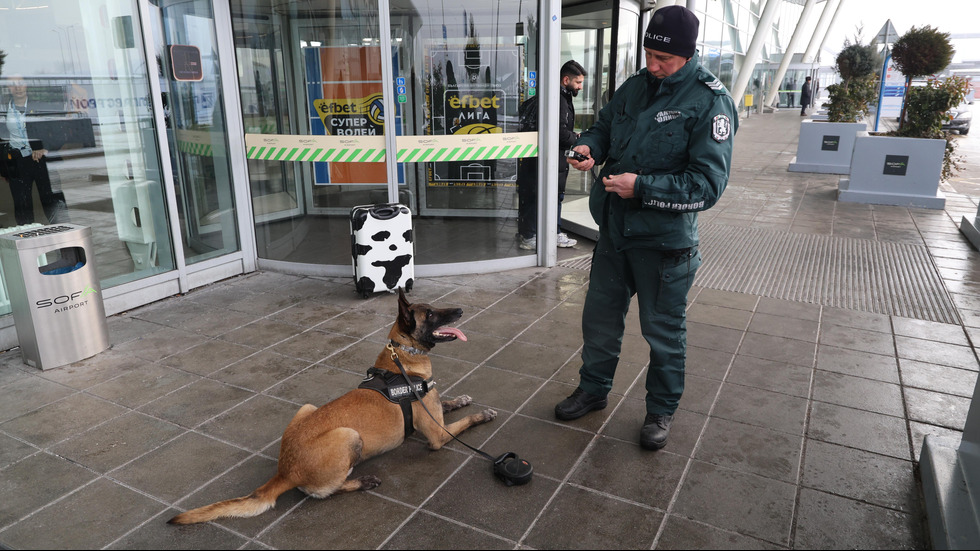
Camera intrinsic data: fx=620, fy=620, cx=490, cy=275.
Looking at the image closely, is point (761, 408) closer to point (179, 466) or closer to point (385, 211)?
point (179, 466)

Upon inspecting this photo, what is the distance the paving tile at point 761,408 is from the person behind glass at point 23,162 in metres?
5.47

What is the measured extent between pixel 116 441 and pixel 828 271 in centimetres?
666

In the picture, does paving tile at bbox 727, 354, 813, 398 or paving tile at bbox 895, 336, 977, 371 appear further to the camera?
paving tile at bbox 895, 336, 977, 371

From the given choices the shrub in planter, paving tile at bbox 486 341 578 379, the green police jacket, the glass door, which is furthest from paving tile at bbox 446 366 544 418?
the shrub in planter

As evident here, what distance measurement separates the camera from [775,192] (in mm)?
11539

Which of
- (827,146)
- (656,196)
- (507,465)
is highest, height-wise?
(656,196)

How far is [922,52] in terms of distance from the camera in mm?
11352

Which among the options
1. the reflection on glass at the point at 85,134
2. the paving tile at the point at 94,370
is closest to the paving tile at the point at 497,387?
the paving tile at the point at 94,370

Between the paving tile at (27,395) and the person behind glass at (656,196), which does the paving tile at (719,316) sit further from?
the paving tile at (27,395)

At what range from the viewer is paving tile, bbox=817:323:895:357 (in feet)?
15.4

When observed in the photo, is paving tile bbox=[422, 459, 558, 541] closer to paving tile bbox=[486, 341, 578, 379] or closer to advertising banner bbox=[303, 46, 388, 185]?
paving tile bbox=[486, 341, 578, 379]

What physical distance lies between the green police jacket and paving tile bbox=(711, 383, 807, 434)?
45.8 inches

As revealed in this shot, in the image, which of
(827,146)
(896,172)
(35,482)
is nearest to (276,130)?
(35,482)

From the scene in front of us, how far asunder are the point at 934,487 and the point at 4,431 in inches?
192
